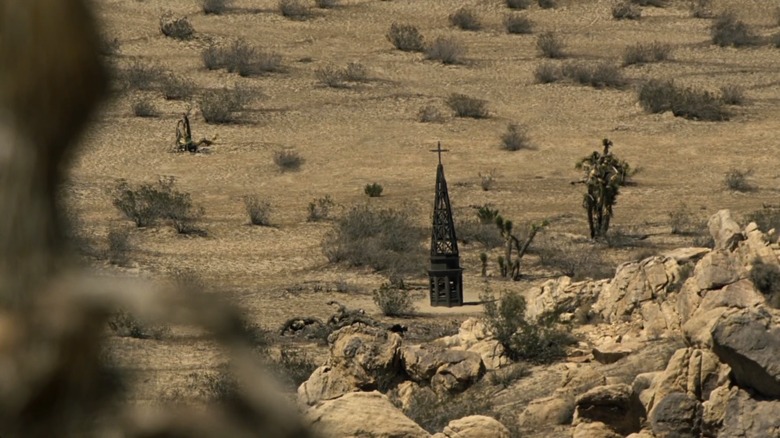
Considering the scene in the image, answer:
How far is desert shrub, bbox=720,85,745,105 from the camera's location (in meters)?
31.3

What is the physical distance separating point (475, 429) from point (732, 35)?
90.5 feet

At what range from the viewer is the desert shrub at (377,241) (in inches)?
925

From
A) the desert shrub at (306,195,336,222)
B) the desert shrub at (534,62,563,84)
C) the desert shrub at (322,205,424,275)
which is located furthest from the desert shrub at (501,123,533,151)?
the desert shrub at (306,195,336,222)

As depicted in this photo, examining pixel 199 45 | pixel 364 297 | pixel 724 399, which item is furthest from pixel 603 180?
pixel 724 399

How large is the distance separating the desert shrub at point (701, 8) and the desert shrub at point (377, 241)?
14.1m

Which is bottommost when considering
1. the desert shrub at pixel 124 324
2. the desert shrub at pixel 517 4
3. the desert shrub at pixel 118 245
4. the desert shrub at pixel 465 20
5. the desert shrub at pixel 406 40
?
the desert shrub at pixel 118 245

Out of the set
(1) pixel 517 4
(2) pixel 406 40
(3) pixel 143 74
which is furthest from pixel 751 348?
(1) pixel 517 4

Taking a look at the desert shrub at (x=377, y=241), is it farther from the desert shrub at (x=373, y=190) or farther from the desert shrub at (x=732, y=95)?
the desert shrub at (x=732, y=95)

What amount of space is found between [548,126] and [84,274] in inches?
1174

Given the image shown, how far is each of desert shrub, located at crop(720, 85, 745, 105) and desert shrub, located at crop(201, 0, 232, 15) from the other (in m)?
11.4

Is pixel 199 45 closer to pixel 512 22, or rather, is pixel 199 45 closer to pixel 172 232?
pixel 512 22

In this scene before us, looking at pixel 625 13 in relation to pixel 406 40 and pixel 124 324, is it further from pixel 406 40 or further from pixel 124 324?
pixel 124 324

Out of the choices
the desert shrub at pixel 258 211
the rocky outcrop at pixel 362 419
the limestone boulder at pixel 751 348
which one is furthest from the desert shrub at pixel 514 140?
the rocky outcrop at pixel 362 419

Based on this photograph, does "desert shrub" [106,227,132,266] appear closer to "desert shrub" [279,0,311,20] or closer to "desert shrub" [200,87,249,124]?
"desert shrub" [200,87,249,124]
